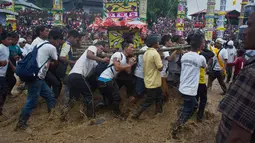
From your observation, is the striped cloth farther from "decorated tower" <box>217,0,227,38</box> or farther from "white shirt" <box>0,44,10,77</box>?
"decorated tower" <box>217,0,227,38</box>

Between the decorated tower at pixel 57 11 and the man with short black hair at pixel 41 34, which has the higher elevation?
the decorated tower at pixel 57 11

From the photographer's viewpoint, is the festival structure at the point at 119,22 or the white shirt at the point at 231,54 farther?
the white shirt at the point at 231,54

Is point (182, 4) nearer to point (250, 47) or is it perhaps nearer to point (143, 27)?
point (143, 27)

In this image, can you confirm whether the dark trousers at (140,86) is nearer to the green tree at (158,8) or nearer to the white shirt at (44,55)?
the white shirt at (44,55)

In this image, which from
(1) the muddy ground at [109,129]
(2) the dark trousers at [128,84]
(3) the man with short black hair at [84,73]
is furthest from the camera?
(2) the dark trousers at [128,84]

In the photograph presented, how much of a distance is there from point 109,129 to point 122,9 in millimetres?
3586

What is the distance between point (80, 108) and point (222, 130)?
377cm

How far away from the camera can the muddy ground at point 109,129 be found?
3.72 m

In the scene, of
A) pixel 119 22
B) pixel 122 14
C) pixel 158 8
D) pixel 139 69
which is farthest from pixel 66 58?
pixel 158 8

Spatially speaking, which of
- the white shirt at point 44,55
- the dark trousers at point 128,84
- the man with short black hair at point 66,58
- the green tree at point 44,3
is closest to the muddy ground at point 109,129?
the dark trousers at point 128,84

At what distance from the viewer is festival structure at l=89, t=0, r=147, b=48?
5828mm

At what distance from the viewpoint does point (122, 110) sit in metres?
4.84

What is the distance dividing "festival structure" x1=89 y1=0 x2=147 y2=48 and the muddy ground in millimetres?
1954

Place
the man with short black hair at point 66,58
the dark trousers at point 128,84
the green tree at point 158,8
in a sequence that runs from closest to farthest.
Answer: the man with short black hair at point 66,58
the dark trousers at point 128,84
the green tree at point 158,8
